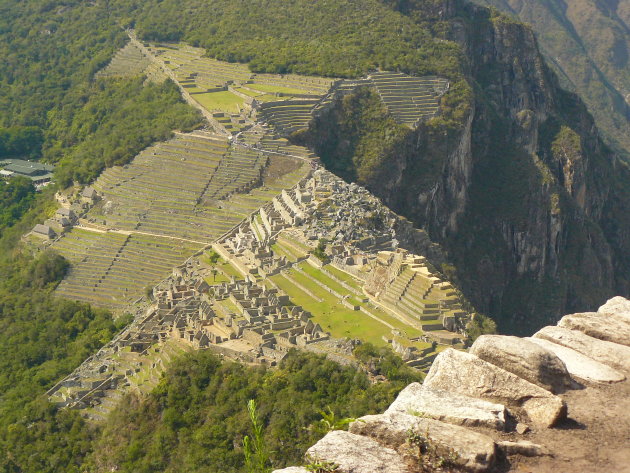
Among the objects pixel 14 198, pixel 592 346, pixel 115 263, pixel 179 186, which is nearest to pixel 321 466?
pixel 592 346

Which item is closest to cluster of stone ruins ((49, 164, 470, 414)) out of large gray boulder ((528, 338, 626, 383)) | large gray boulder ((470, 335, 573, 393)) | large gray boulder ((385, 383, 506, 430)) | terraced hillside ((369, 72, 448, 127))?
large gray boulder ((528, 338, 626, 383))

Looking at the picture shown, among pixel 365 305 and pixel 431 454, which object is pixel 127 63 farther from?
pixel 431 454

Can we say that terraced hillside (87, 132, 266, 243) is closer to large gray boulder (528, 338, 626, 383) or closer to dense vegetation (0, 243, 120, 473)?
dense vegetation (0, 243, 120, 473)

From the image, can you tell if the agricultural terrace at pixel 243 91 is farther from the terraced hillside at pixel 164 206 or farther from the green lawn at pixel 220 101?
the terraced hillside at pixel 164 206

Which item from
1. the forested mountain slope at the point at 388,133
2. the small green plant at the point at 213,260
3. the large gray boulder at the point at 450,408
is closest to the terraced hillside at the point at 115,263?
the forested mountain slope at the point at 388,133

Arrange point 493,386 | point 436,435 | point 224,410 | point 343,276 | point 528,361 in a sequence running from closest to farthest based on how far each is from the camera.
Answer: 1. point 436,435
2. point 493,386
3. point 528,361
4. point 224,410
5. point 343,276

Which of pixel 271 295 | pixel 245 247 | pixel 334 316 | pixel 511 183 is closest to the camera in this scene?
pixel 334 316

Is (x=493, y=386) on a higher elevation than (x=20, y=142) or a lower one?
higher
